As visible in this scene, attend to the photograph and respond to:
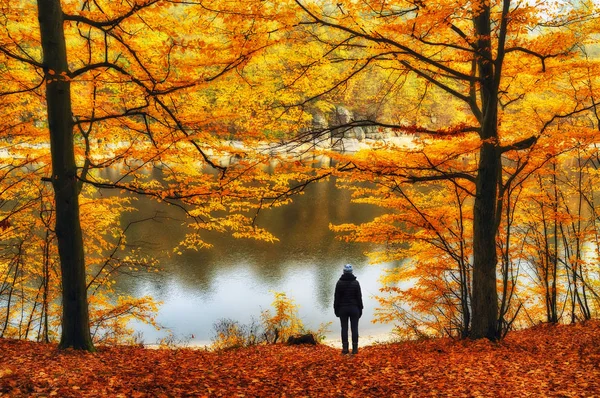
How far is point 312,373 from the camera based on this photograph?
5695mm

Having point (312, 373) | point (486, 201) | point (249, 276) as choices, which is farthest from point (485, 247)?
point (249, 276)

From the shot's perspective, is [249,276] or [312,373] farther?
[249,276]

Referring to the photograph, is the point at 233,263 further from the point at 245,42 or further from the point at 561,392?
the point at 561,392

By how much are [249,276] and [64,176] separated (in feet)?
40.6

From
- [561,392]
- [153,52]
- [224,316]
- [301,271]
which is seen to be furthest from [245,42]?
[301,271]

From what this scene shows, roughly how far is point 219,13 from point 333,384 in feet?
17.6

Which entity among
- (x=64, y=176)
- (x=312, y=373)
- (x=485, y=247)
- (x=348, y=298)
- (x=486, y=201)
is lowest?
(x=312, y=373)

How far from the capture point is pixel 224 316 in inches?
589

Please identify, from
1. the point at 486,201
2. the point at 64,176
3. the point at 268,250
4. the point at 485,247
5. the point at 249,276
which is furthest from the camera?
the point at 268,250

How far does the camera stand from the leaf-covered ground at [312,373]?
14.8ft

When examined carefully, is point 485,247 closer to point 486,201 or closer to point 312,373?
point 486,201

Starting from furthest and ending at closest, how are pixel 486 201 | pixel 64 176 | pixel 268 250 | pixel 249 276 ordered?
pixel 268 250 → pixel 249 276 → pixel 486 201 → pixel 64 176

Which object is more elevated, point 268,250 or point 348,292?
point 268,250

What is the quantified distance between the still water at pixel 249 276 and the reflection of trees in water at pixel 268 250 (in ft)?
0.13
